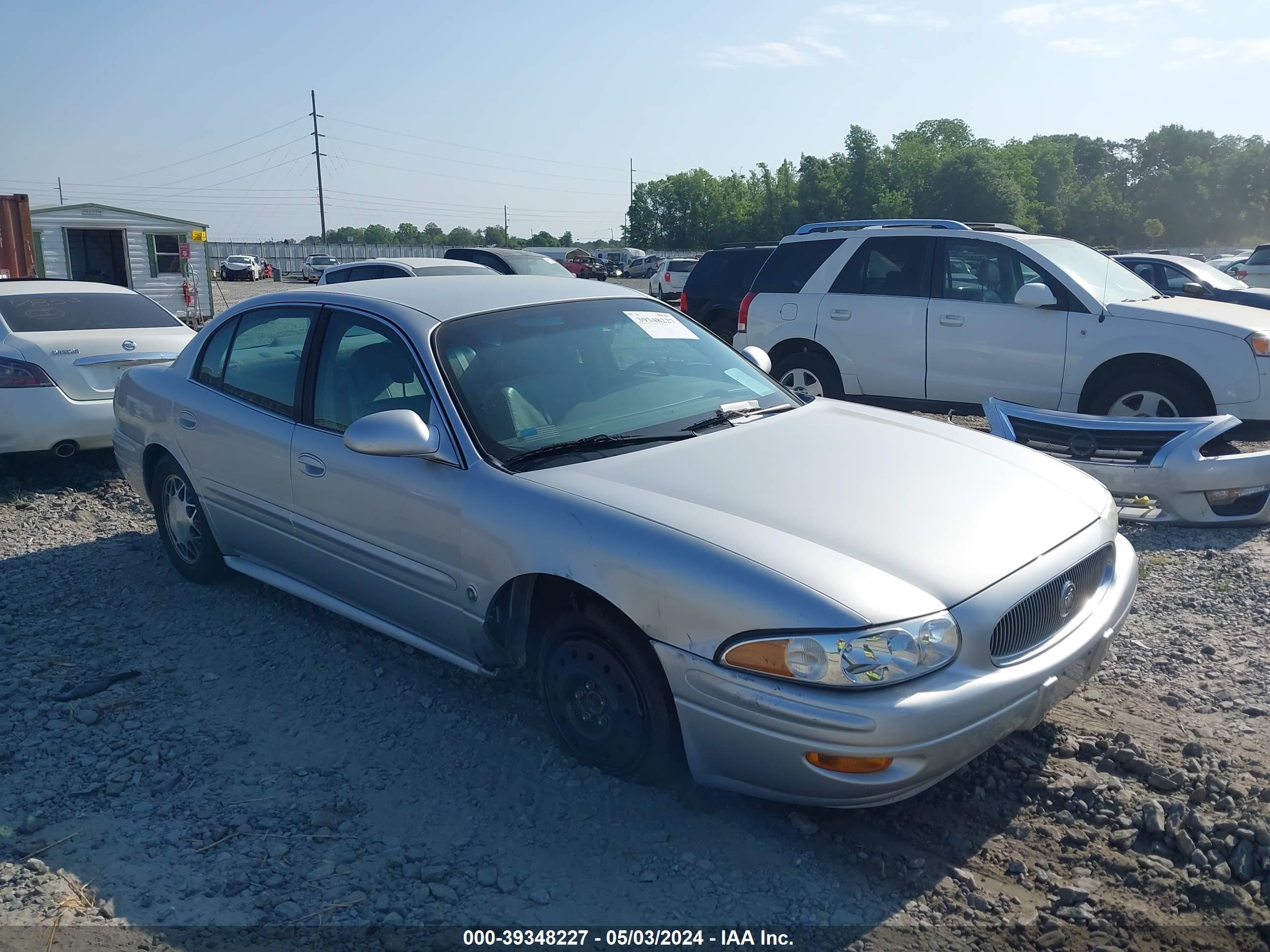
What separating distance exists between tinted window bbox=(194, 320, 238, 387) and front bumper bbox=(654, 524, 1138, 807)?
312 cm

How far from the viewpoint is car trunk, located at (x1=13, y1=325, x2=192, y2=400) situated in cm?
733

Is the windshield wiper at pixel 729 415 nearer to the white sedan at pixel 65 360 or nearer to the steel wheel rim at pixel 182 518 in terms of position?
the steel wheel rim at pixel 182 518

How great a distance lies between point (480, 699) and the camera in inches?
164

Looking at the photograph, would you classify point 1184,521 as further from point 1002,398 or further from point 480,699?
point 480,699

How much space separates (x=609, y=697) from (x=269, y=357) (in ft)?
8.30

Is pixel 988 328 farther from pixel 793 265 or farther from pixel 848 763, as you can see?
pixel 848 763

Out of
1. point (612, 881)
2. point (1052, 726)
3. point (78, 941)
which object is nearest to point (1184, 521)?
point (1052, 726)

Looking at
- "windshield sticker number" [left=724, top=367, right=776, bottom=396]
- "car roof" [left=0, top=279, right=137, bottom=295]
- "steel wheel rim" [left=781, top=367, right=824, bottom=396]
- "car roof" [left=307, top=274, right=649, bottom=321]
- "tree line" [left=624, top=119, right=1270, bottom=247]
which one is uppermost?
"tree line" [left=624, top=119, right=1270, bottom=247]

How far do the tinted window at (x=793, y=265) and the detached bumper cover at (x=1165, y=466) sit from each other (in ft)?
10.4

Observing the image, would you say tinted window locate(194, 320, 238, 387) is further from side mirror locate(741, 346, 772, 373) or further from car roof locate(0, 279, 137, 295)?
car roof locate(0, 279, 137, 295)

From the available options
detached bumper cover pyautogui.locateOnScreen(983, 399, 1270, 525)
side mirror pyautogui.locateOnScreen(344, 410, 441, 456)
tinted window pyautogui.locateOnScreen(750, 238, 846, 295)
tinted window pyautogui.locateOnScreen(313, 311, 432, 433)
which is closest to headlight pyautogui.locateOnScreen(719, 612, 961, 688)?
side mirror pyautogui.locateOnScreen(344, 410, 441, 456)

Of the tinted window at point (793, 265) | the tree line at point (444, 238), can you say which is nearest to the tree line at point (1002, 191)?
the tree line at point (444, 238)

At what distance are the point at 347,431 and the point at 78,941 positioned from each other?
1.75m

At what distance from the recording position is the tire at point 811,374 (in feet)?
29.4
